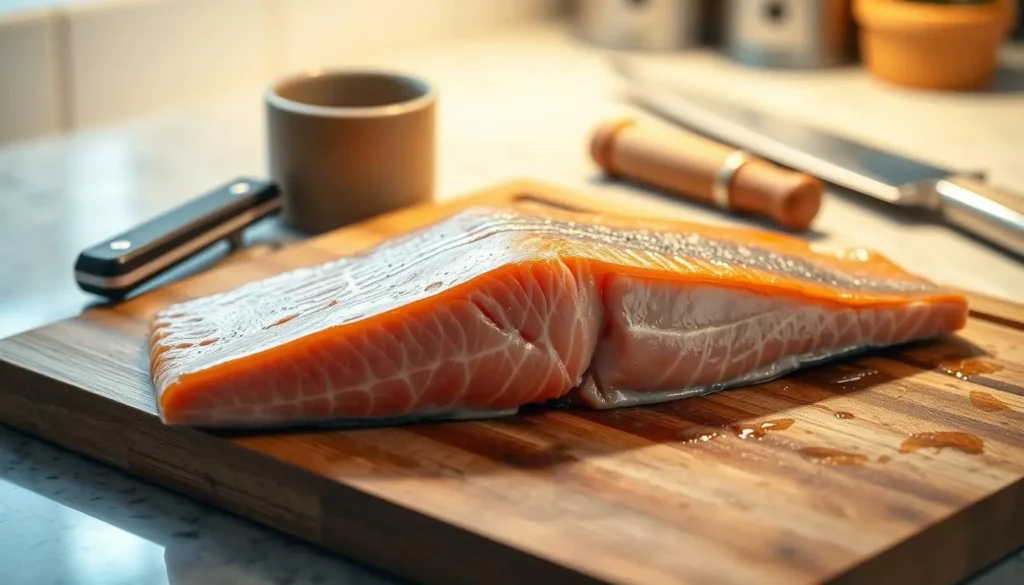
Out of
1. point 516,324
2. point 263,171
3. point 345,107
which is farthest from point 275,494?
point 263,171

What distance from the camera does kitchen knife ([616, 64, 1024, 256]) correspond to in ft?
5.44

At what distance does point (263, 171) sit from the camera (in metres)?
1.94

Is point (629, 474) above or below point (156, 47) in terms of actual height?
below

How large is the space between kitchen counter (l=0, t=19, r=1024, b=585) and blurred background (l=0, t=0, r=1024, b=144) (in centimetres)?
4

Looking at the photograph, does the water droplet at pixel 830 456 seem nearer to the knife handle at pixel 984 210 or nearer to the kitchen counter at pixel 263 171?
the kitchen counter at pixel 263 171

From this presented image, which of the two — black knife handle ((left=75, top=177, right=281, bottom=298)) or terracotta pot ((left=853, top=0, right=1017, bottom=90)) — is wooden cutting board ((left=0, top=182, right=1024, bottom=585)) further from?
terracotta pot ((left=853, top=0, right=1017, bottom=90))

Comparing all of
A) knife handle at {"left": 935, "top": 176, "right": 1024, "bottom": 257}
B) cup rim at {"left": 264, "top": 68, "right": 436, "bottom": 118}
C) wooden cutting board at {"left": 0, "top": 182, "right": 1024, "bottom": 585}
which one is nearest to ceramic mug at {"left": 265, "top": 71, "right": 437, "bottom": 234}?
cup rim at {"left": 264, "top": 68, "right": 436, "bottom": 118}

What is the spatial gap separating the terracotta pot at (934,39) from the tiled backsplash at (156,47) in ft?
2.77

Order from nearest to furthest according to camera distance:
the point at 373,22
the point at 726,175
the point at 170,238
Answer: the point at 170,238
the point at 726,175
the point at 373,22

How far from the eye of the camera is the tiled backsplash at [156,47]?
6.40 ft

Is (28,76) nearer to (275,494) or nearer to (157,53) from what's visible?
(157,53)

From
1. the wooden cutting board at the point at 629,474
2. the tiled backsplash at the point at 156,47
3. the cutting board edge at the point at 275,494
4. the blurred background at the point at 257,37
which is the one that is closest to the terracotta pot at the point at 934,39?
the blurred background at the point at 257,37

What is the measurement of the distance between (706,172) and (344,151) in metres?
0.47

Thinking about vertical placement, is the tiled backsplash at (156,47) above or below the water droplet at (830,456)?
above
